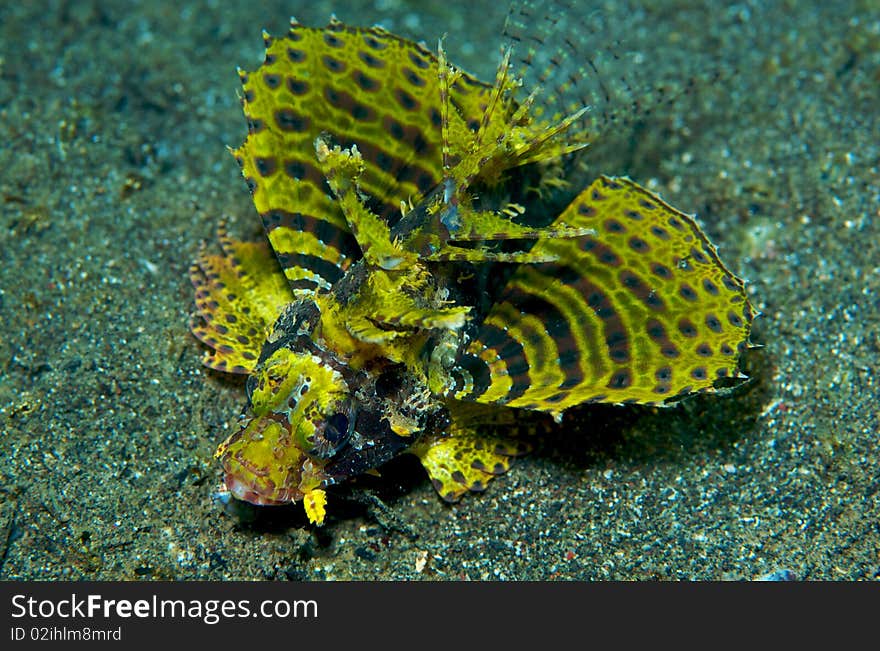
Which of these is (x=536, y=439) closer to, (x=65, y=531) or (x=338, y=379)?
(x=338, y=379)

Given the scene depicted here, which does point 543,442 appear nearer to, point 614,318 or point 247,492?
point 614,318

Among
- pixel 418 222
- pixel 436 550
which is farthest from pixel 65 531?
pixel 418 222

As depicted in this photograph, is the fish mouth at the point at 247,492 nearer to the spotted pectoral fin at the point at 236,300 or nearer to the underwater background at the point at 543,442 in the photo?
the underwater background at the point at 543,442

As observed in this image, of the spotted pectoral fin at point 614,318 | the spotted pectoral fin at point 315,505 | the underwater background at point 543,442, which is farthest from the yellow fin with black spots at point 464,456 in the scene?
the spotted pectoral fin at point 315,505

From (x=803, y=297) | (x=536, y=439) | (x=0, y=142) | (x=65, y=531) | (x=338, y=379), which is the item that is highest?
(x=0, y=142)

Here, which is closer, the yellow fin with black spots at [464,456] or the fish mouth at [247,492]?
the fish mouth at [247,492]

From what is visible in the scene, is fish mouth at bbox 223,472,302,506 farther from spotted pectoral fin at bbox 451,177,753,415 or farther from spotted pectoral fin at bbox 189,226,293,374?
spotted pectoral fin at bbox 451,177,753,415
